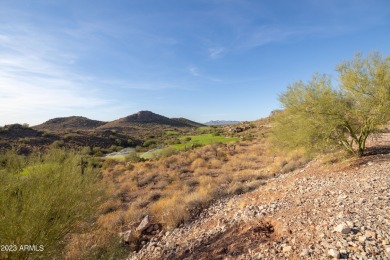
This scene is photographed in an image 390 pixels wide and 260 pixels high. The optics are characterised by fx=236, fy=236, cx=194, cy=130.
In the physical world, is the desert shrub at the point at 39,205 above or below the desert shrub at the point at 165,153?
above

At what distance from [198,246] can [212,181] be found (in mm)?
7825

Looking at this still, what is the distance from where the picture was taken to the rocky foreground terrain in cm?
476

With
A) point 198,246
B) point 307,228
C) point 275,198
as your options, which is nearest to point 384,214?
point 307,228

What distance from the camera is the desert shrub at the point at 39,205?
188 inches

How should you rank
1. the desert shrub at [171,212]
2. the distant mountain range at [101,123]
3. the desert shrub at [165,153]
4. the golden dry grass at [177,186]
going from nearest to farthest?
the desert shrub at [171,212] → the golden dry grass at [177,186] → the desert shrub at [165,153] → the distant mountain range at [101,123]

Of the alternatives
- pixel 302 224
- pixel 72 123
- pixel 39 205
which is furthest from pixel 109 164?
pixel 72 123

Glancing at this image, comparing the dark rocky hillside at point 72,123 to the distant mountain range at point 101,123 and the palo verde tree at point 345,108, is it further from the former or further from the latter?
the palo verde tree at point 345,108

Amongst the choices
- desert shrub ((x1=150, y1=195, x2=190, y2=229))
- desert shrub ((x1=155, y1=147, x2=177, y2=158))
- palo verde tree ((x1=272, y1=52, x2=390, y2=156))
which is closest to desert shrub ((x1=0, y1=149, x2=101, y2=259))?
desert shrub ((x1=150, y1=195, x2=190, y2=229))

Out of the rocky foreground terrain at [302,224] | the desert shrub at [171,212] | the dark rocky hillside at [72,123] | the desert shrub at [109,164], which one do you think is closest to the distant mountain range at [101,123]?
the dark rocky hillside at [72,123]

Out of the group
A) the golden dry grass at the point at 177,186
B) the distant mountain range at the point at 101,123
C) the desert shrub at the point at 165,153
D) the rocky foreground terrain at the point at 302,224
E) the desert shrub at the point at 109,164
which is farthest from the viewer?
the distant mountain range at the point at 101,123

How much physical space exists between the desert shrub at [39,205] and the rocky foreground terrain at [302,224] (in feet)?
9.30

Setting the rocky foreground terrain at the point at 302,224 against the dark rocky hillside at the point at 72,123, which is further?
the dark rocky hillside at the point at 72,123

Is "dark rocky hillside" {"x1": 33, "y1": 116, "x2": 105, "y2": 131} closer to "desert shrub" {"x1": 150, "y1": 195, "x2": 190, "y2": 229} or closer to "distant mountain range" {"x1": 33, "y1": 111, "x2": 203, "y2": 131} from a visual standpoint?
"distant mountain range" {"x1": 33, "y1": 111, "x2": 203, "y2": 131}

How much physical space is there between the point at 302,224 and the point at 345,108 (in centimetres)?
741
